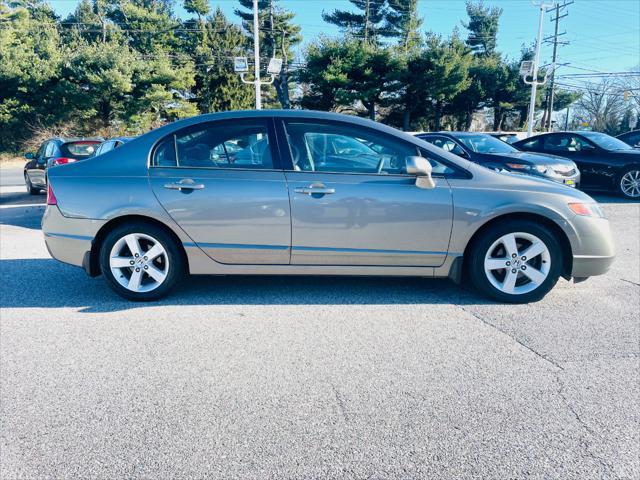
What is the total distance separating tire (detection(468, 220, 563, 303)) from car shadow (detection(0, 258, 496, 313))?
0.76 feet

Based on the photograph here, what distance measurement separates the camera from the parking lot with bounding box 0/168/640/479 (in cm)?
225

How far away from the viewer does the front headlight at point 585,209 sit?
4164 mm

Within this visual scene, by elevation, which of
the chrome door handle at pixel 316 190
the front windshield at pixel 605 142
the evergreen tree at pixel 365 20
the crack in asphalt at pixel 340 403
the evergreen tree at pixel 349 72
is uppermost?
the evergreen tree at pixel 365 20

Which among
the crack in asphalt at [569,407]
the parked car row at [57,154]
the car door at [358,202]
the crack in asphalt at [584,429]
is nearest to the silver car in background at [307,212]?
the car door at [358,202]

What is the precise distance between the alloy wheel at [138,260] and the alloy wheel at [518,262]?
284cm

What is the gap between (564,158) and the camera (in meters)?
10.8

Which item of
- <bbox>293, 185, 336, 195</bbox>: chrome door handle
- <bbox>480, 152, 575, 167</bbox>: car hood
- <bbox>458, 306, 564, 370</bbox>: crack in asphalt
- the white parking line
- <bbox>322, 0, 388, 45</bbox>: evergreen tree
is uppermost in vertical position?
<bbox>322, 0, 388, 45</bbox>: evergreen tree

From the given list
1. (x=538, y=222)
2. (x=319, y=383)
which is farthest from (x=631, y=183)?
(x=319, y=383)

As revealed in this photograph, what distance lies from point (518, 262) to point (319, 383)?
224 centimetres

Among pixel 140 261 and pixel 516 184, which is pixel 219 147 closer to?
pixel 140 261

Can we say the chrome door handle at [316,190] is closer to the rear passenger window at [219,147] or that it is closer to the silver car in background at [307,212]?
the silver car in background at [307,212]

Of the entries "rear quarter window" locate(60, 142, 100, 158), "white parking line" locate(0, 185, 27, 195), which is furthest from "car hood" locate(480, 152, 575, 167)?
Result: "white parking line" locate(0, 185, 27, 195)

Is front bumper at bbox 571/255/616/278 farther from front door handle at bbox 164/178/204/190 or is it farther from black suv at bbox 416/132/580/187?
black suv at bbox 416/132/580/187

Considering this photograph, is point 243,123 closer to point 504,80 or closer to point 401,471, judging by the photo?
point 401,471
